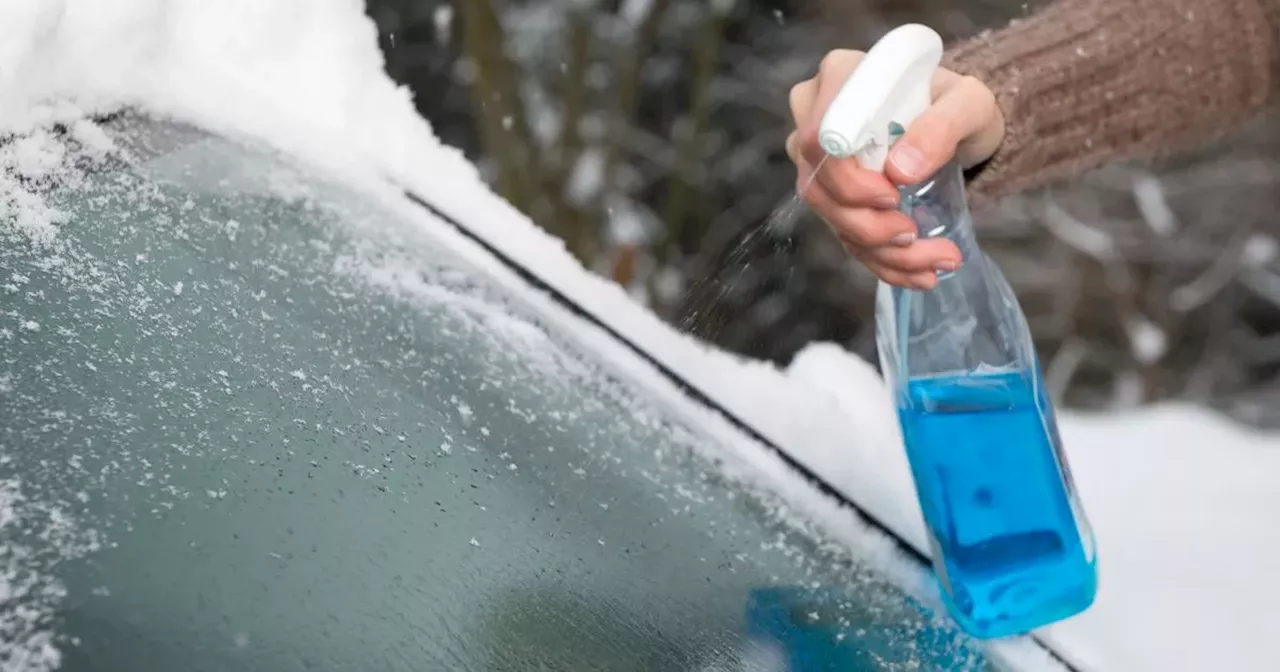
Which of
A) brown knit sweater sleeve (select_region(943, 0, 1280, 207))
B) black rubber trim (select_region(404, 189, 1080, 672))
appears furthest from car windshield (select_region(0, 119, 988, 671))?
brown knit sweater sleeve (select_region(943, 0, 1280, 207))

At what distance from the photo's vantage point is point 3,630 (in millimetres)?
458

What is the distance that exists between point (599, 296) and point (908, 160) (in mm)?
450

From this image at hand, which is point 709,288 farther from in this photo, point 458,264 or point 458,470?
point 458,470

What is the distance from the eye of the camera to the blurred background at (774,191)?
187cm

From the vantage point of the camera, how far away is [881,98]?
0.58 metres

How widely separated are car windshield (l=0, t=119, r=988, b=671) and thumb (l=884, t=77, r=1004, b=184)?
262mm

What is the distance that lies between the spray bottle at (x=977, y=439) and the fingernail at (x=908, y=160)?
8cm

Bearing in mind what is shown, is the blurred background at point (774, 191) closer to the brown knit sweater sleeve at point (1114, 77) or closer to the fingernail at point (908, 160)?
the brown knit sweater sleeve at point (1114, 77)

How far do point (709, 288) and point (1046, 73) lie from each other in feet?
1.81

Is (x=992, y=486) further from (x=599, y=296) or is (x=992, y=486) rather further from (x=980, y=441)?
(x=599, y=296)

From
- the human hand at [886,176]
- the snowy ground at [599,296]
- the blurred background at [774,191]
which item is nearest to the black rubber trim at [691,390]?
the snowy ground at [599,296]

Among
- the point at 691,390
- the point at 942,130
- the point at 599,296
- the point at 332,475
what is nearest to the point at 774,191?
the point at 599,296

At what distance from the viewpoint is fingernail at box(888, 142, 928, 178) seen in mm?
626

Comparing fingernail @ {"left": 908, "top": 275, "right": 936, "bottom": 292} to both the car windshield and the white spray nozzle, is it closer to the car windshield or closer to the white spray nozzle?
the white spray nozzle
